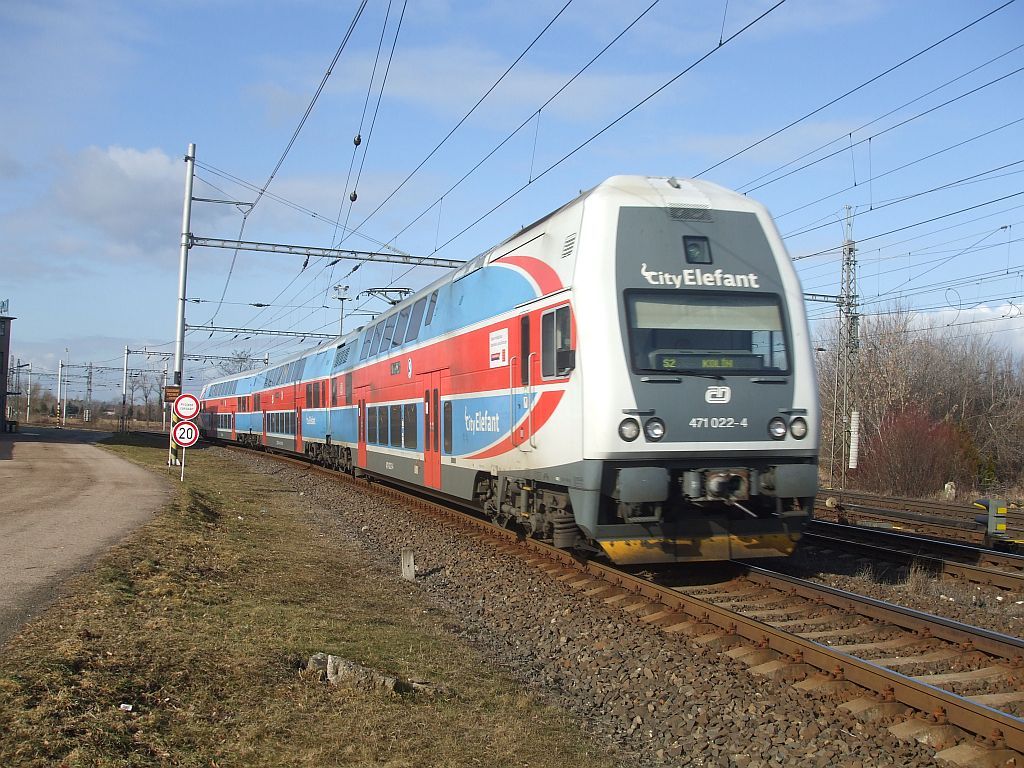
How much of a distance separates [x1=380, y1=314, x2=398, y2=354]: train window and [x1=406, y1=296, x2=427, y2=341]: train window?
159 centimetres

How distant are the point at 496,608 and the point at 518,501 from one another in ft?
6.59

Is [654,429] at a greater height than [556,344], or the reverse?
[556,344]

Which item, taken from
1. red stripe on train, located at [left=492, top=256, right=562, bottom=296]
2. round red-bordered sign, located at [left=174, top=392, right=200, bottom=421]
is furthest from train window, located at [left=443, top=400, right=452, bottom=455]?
round red-bordered sign, located at [left=174, top=392, right=200, bottom=421]

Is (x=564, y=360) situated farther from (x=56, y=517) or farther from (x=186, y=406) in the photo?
(x=186, y=406)

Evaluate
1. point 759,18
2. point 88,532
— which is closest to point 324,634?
point 88,532

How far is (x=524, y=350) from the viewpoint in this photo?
9984 mm

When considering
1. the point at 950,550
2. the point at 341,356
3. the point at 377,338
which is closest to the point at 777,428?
the point at 950,550

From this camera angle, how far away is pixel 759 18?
10055 millimetres

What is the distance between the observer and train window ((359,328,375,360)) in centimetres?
2000

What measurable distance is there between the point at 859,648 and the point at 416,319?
1057cm

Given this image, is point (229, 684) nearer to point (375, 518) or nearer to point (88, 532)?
point (88, 532)

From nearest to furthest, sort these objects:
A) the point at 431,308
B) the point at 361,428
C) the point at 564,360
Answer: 1. the point at 564,360
2. the point at 431,308
3. the point at 361,428

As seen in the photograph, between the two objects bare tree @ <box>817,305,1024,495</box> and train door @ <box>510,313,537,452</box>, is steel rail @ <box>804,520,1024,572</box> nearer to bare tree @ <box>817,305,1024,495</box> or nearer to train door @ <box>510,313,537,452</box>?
train door @ <box>510,313,537,452</box>

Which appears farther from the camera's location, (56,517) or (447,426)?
(447,426)
